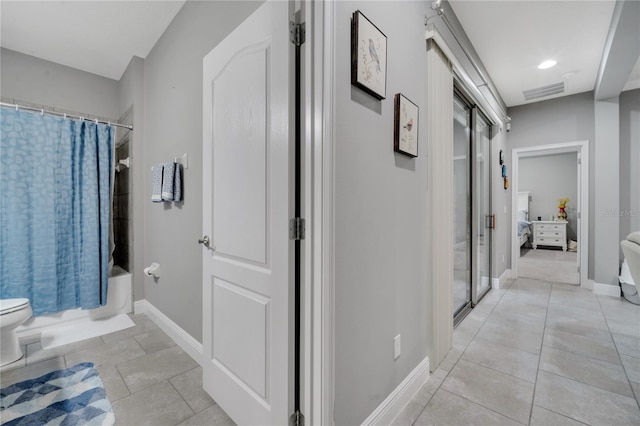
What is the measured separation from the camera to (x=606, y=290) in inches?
141

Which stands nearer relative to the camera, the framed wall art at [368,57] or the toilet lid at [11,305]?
the framed wall art at [368,57]

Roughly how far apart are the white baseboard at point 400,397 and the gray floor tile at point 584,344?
4.29ft

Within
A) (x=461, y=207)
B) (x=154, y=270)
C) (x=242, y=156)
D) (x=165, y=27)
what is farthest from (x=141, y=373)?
(x=461, y=207)

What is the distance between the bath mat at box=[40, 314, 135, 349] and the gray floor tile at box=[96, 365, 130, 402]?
2.36ft

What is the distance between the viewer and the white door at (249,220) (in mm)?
1123

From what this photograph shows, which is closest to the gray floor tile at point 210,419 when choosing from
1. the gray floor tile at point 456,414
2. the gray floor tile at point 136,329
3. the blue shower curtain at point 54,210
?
the gray floor tile at point 456,414

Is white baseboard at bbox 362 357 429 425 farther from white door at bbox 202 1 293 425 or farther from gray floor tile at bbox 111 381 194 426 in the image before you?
gray floor tile at bbox 111 381 194 426

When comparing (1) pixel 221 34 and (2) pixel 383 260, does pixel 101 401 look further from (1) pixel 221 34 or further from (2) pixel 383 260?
(1) pixel 221 34

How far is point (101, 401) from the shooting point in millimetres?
1575

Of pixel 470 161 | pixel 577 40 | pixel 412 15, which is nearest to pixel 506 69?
pixel 577 40

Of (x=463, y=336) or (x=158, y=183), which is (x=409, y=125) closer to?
(x=463, y=336)

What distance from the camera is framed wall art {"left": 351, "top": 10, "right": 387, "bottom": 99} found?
1.14 m

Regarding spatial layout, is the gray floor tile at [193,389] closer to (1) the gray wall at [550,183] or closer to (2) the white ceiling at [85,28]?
(2) the white ceiling at [85,28]

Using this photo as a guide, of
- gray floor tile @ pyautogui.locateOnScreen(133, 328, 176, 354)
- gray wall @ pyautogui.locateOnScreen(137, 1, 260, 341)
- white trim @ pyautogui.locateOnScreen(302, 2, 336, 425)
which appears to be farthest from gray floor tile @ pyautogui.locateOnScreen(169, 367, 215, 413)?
white trim @ pyautogui.locateOnScreen(302, 2, 336, 425)
